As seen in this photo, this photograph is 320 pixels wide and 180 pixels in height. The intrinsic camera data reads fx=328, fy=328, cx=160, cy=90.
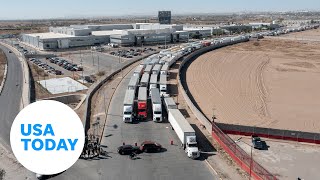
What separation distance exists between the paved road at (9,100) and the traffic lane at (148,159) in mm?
5773

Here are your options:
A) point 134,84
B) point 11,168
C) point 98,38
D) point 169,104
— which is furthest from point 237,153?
point 98,38

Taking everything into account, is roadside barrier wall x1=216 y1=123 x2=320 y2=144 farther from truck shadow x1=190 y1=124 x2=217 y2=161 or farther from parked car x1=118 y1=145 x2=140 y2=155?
parked car x1=118 y1=145 x2=140 y2=155

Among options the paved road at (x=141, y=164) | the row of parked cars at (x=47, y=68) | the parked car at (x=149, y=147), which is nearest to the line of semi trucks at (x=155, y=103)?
the paved road at (x=141, y=164)

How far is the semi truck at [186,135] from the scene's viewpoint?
52.1 ft

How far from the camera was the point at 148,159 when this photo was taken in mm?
15914

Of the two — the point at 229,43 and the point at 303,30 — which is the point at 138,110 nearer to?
the point at 229,43

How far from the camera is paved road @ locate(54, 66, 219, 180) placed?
14.3 metres

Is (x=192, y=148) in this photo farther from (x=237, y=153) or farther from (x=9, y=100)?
(x=9, y=100)

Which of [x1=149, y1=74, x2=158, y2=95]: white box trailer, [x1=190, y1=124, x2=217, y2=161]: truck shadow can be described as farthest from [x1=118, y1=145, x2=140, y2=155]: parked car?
[x1=149, y1=74, x2=158, y2=95]: white box trailer

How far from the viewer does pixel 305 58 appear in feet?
156

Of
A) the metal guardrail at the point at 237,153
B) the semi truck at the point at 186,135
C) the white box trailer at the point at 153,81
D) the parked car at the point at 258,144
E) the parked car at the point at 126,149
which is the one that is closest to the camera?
the metal guardrail at the point at 237,153

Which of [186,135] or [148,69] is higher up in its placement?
[148,69]

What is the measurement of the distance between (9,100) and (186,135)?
15871mm

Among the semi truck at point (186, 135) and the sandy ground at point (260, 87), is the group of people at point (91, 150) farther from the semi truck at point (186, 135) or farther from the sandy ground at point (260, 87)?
the sandy ground at point (260, 87)
